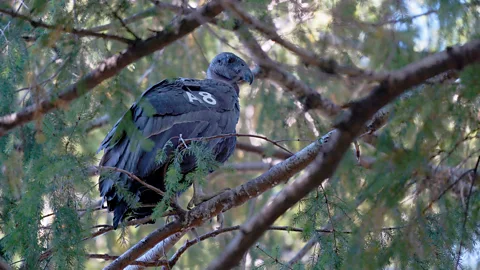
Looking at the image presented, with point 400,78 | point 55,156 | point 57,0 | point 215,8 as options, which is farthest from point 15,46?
point 400,78

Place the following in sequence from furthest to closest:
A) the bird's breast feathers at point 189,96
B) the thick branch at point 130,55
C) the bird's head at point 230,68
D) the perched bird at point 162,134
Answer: the bird's head at point 230,68 < the bird's breast feathers at point 189,96 < the perched bird at point 162,134 < the thick branch at point 130,55

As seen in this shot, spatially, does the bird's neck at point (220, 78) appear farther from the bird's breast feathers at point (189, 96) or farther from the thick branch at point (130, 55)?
the thick branch at point (130, 55)

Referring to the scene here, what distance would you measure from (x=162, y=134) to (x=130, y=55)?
1.54m

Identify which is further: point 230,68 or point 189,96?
point 230,68

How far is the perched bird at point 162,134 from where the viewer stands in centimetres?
441

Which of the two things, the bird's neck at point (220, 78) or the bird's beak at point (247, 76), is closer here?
the bird's beak at point (247, 76)

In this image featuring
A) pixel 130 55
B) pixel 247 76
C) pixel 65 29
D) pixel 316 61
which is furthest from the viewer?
pixel 247 76

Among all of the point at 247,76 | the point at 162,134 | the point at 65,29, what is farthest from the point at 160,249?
the point at 247,76

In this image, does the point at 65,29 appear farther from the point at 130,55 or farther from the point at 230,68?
the point at 230,68

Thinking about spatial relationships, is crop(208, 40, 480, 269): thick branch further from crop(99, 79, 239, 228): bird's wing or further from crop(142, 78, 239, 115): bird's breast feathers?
crop(142, 78, 239, 115): bird's breast feathers

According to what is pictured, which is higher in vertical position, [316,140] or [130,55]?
[316,140]

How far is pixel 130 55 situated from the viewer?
3.30 m

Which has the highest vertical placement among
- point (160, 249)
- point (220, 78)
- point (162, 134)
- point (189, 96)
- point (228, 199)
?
point (220, 78)

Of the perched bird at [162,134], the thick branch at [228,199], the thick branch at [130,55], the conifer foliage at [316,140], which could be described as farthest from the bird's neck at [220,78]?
the thick branch at [130,55]
